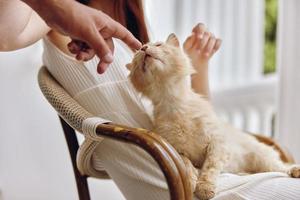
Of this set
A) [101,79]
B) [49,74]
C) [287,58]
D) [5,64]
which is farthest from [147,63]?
[287,58]

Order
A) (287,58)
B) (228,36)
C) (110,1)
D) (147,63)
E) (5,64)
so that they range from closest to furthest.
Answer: (147,63), (110,1), (5,64), (287,58), (228,36)

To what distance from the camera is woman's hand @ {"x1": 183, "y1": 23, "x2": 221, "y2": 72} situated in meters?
1.54

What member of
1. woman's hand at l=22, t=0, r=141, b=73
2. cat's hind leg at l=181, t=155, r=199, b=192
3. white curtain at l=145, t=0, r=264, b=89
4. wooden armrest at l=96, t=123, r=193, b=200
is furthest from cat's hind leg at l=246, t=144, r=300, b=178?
white curtain at l=145, t=0, r=264, b=89

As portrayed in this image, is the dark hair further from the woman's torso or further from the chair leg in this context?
the chair leg

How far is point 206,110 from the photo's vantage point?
1.40 m

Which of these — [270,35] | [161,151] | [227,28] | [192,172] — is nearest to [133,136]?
[161,151]

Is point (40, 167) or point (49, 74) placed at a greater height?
point (49, 74)

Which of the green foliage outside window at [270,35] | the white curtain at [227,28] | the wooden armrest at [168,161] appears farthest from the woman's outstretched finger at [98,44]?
the green foliage outside window at [270,35]

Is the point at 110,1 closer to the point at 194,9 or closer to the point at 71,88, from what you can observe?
the point at 71,88

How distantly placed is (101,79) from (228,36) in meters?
1.06

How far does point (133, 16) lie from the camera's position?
1.40 metres

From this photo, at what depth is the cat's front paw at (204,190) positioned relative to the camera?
1.20m

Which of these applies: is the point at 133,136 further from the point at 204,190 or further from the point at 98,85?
the point at 98,85

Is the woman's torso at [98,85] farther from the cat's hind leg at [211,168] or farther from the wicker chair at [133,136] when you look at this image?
the cat's hind leg at [211,168]
